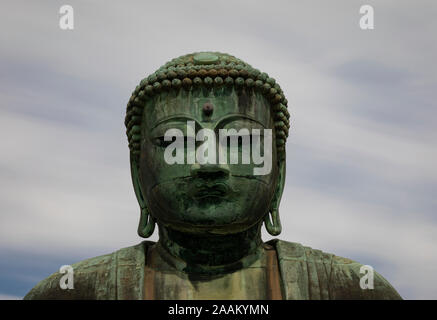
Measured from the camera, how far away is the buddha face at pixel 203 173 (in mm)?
11922

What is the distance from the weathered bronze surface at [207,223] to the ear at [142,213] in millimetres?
15

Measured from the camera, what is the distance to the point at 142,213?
12.9m

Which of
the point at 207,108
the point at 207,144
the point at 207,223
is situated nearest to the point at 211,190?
the point at 207,223

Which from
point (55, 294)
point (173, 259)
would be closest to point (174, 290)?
point (173, 259)

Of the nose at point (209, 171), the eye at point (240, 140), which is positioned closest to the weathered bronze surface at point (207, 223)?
the nose at point (209, 171)

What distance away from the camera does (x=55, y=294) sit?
12.1 metres

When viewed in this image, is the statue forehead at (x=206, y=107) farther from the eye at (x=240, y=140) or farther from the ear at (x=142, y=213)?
the ear at (x=142, y=213)

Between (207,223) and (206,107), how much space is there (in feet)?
4.41

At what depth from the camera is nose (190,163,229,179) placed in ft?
38.7

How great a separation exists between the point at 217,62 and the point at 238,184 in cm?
160

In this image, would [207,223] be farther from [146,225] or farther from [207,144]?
[146,225]
